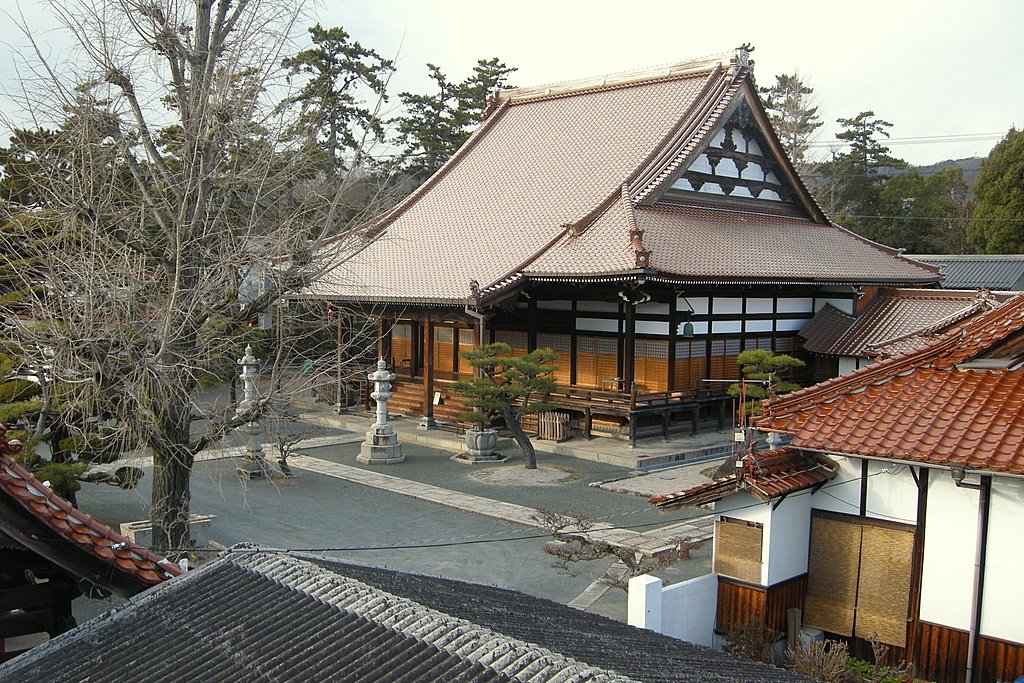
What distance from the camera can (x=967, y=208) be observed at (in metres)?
42.8

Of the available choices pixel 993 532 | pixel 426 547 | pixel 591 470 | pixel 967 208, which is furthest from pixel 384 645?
pixel 967 208

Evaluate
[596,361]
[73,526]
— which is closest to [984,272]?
[596,361]

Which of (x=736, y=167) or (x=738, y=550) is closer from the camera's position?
(x=738, y=550)

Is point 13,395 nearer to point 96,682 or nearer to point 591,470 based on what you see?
point 96,682

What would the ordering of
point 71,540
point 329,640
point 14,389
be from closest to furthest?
1. point 329,640
2. point 71,540
3. point 14,389

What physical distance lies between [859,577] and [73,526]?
7.12 meters

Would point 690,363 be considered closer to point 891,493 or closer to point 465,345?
point 465,345

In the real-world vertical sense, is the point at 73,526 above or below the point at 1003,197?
below

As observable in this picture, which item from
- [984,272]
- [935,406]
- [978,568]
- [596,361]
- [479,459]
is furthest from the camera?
[984,272]

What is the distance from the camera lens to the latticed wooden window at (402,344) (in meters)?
23.7

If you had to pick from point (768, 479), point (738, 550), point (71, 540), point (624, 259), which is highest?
point (624, 259)

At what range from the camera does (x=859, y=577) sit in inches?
331

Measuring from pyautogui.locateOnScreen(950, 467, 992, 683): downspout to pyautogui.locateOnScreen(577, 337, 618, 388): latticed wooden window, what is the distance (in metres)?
11.9

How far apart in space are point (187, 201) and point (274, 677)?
652 cm
